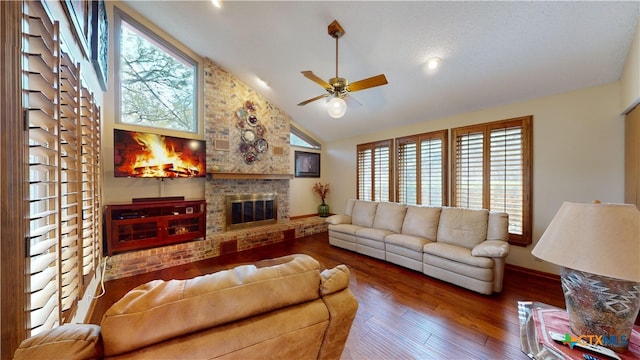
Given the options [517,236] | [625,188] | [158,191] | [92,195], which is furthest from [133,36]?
[625,188]

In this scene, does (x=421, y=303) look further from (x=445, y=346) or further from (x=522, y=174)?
(x=522, y=174)

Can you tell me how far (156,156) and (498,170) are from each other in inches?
214

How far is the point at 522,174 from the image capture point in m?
3.33

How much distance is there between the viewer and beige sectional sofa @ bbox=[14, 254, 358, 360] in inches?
25.1

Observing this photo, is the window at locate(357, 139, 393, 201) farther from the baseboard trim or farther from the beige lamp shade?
the beige lamp shade

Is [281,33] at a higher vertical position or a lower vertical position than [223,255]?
higher

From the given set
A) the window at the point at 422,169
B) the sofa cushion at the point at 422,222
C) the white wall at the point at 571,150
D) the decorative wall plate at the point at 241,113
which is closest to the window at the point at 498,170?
the white wall at the point at 571,150

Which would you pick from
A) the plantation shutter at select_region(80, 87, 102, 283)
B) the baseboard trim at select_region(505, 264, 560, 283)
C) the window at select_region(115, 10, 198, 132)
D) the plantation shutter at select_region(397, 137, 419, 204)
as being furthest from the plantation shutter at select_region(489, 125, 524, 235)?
the window at select_region(115, 10, 198, 132)

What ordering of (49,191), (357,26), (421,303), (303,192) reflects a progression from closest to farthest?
(49,191), (421,303), (357,26), (303,192)

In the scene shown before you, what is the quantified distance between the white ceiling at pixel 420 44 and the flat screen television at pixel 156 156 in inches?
74.6

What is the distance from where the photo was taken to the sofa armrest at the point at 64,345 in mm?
572

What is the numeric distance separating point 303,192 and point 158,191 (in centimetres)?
327

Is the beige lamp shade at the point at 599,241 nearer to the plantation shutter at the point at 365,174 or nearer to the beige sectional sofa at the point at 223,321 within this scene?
the beige sectional sofa at the point at 223,321

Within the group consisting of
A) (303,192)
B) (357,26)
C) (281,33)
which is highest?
(281,33)
